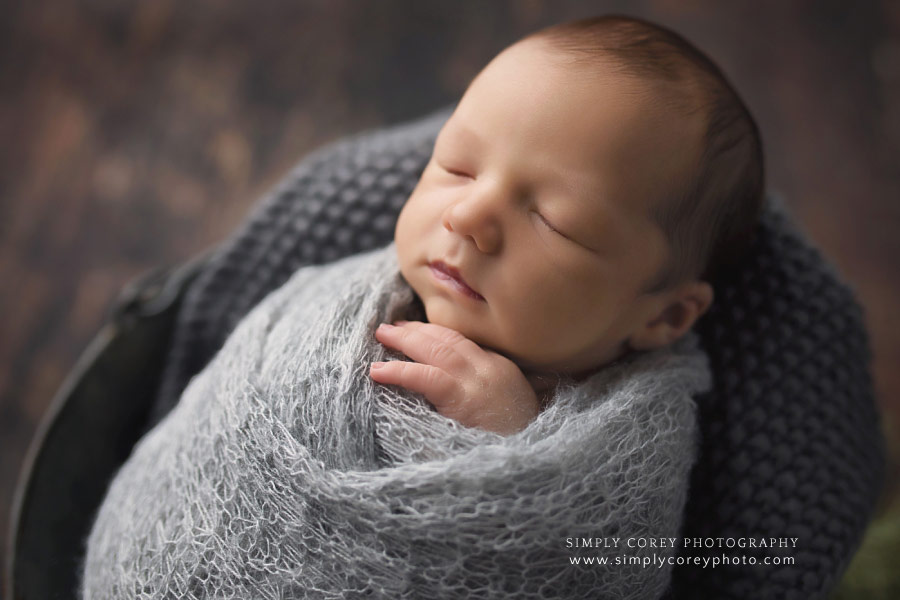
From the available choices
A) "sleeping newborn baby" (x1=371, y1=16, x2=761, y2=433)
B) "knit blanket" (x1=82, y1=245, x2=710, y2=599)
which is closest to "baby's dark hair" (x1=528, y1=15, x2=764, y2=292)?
"sleeping newborn baby" (x1=371, y1=16, x2=761, y2=433)

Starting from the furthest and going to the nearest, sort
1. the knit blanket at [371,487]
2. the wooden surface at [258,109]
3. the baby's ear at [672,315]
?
the wooden surface at [258,109], the baby's ear at [672,315], the knit blanket at [371,487]

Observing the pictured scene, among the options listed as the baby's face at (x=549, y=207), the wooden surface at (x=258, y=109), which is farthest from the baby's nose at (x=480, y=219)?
the wooden surface at (x=258, y=109)

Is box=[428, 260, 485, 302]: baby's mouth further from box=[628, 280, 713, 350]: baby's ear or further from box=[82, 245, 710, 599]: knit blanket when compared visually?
box=[628, 280, 713, 350]: baby's ear

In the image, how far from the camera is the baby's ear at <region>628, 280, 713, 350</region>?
75cm

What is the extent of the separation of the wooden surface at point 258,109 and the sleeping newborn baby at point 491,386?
789 millimetres

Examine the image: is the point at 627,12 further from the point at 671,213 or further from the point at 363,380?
the point at 363,380

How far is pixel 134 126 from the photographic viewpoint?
1501 millimetres

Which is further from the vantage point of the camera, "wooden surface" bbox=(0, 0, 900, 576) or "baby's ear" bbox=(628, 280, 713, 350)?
"wooden surface" bbox=(0, 0, 900, 576)

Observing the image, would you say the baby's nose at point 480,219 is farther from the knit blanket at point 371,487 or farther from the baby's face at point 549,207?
the knit blanket at point 371,487

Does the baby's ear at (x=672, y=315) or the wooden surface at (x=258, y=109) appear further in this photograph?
the wooden surface at (x=258, y=109)

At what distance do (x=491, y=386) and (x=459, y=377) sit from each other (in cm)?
3

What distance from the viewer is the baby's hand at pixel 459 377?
25.6 inches

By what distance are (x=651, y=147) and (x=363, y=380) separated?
1.10 ft

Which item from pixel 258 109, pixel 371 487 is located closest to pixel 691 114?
pixel 371 487
